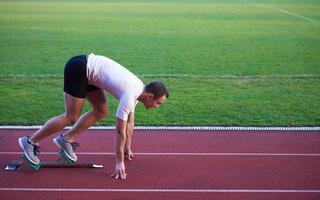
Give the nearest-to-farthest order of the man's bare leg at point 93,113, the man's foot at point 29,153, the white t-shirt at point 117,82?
the white t-shirt at point 117,82 < the man's foot at point 29,153 < the man's bare leg at point 93,113

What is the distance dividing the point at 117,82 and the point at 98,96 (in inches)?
24.9

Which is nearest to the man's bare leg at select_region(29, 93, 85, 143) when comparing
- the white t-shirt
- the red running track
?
the white t-shirt

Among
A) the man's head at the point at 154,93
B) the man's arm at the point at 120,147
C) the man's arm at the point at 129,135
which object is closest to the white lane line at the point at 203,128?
the man's arm at the point at 129,135

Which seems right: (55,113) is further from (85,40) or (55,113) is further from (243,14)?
(243,14)

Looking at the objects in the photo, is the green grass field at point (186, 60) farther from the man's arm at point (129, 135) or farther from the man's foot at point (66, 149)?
the man's foot at point (66, 149)

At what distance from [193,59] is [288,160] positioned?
9252 millimetres

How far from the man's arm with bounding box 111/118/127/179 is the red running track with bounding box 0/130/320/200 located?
11 cm

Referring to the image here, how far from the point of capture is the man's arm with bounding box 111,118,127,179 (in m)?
6.23

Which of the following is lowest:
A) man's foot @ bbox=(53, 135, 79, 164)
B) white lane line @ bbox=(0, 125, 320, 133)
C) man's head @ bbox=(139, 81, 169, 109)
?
white lane line @ bbox=(0, 125, 320, 133)

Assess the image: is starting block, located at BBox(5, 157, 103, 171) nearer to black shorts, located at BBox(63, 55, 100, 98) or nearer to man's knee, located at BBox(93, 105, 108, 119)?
man's knee, located at BBox(93, 105, 108, 119)

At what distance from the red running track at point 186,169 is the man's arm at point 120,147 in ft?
0.35

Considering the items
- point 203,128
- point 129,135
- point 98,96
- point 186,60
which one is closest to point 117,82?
point 98,96

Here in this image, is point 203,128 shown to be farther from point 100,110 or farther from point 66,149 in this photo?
point 66,149

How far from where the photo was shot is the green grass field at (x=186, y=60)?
10023 mm
